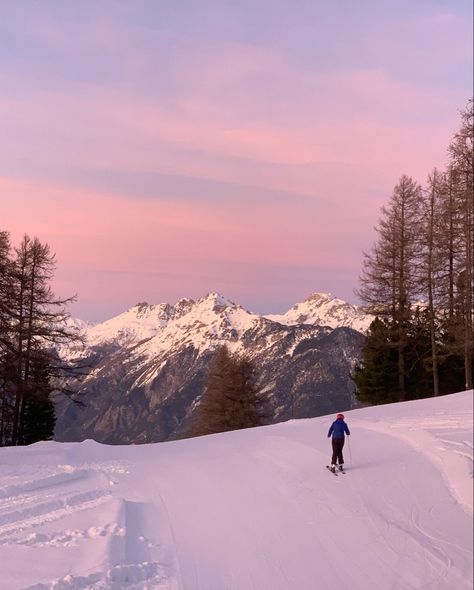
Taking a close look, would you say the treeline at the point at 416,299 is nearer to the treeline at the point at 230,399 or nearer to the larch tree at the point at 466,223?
the larch tree at the point at 466,223

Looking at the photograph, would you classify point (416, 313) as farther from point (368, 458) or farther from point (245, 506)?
point (245, 506)

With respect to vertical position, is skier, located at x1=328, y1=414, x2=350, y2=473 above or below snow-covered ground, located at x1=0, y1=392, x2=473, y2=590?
above

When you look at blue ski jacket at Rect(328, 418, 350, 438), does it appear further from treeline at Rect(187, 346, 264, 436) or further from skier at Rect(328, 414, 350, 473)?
treeline at Rect(187, 346, 264, 436)

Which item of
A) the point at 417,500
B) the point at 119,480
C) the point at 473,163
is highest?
the point at 473,163

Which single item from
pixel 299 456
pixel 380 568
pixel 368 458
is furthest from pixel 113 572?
pixel 299 456

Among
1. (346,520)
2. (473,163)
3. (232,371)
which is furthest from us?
(232,371)

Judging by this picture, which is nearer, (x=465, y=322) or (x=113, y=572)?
(x=113, y=572)

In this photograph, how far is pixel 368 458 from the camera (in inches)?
523

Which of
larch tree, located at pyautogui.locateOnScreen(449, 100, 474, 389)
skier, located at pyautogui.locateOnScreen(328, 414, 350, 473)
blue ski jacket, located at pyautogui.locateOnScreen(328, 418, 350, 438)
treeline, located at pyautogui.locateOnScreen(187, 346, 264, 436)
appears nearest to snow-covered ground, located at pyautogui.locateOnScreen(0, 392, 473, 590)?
skier, located at pyautogui.locateOnScreen(328, 414, 350, 473)

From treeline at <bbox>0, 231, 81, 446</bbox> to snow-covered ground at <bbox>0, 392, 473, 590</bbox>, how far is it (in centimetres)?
1069

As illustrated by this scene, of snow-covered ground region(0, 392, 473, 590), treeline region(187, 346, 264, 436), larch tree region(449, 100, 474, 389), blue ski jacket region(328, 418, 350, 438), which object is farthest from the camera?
treeline region(187, 346, 264, 436)

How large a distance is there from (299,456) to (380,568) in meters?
7.71

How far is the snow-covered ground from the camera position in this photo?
784 cm

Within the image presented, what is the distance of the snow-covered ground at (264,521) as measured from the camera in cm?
784
